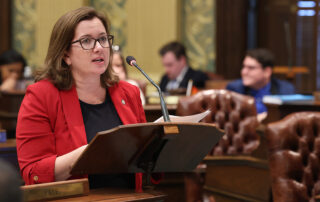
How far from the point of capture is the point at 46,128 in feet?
6.72

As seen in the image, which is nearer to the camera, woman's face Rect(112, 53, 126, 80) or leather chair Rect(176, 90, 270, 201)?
leather chair Rect(176, 90, 270, 201)

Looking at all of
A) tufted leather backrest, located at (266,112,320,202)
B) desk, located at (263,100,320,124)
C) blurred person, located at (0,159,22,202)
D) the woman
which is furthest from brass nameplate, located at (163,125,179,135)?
desk, located at (263,100,320,124)

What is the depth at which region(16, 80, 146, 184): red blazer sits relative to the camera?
6.53 feet

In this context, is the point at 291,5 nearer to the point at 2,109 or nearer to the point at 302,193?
the point at 2,109

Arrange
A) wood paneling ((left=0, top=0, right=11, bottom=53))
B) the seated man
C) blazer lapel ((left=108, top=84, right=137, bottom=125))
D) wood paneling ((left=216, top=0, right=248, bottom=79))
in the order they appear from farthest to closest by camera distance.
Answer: wood paneling ((left=0, top=0, right=11, bottom=53)) → wood paneling ((left=216, top=0, right=248, bottom=79)) → the seated man → blazer lapel ((left=108, top=84, right=137, bottom=125))

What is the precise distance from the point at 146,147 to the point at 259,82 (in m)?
3.73

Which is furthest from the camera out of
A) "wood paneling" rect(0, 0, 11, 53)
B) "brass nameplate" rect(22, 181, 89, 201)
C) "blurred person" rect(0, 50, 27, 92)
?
"wood paneling" rect(0, 0, 11, 53)

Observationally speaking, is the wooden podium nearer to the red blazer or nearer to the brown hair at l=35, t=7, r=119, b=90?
the red blazer

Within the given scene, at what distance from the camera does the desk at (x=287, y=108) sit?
413 centimetres

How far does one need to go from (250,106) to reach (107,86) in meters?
1.98

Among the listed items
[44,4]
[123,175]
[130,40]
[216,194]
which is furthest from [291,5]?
[123,175]

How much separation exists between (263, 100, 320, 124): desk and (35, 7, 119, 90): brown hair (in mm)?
2370

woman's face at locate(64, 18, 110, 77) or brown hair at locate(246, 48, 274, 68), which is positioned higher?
woman's face at locate(64, 18, 110, 77)

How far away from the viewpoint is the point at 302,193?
102 inches
